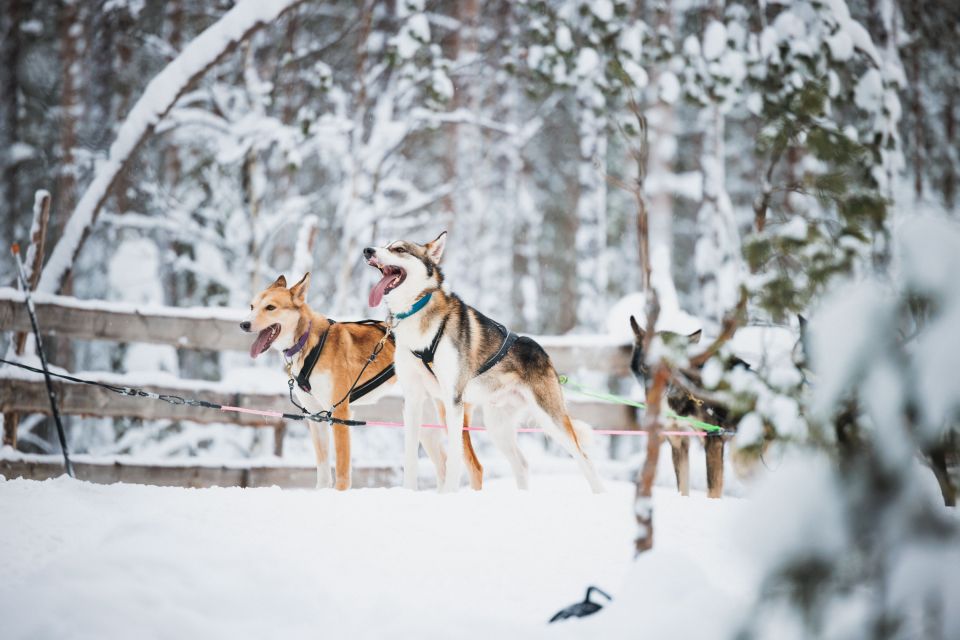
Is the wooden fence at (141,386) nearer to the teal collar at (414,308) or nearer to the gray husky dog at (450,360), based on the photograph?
the gray husky dog at (450,360)

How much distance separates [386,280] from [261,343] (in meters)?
0.82

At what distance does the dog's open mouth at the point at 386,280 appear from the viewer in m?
3.62

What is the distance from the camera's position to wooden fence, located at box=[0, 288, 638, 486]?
16.9ft

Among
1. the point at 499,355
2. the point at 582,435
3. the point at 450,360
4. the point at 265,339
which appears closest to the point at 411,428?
the point at 450,360

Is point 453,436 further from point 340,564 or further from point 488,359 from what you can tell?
point 340,564

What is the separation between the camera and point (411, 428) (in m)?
4.08

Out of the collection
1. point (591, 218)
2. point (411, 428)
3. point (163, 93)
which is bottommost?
point (411, 428)

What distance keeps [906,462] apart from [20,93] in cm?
1505

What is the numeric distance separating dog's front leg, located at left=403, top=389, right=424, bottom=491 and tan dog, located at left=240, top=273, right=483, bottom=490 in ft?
1.16

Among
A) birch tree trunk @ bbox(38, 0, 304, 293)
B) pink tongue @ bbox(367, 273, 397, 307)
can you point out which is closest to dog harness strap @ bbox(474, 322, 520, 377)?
pink tongue @ bbox(367, 273, 397, 307)

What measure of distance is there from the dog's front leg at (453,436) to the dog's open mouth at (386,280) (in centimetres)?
67

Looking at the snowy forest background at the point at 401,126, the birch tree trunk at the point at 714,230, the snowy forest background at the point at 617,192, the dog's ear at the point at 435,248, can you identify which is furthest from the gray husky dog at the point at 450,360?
the birch tree trunk at the point at 714,230

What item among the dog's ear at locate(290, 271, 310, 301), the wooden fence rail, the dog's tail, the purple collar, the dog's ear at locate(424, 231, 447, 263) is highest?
the dog's ear at locate(424, 231, 447, 263)

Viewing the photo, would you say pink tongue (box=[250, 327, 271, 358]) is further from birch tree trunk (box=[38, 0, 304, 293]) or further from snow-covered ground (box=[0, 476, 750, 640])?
birch tree trunk (box=[38, 0, 304, 293])
